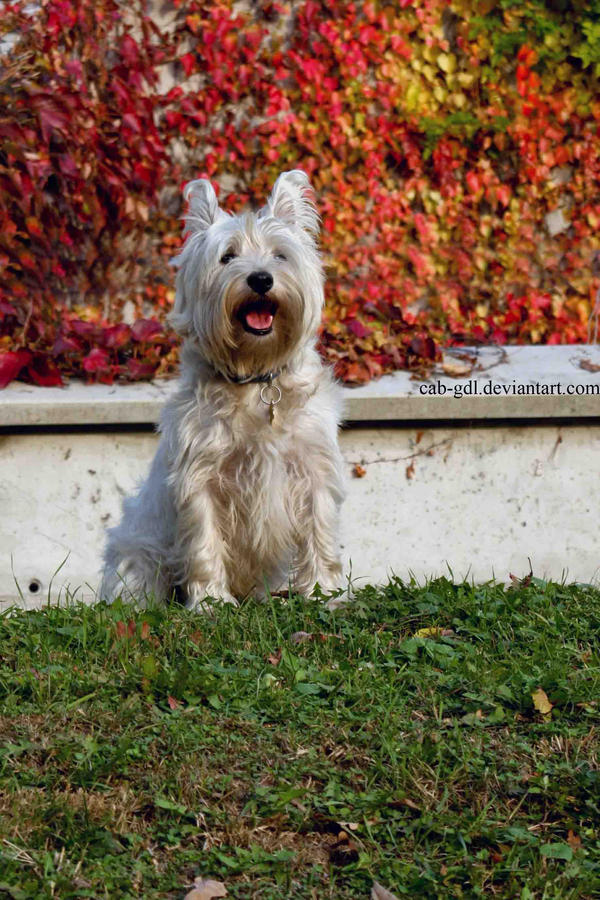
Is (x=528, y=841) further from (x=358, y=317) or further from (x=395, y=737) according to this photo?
(x=358, y=317)

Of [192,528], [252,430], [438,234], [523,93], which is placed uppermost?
[523,93]

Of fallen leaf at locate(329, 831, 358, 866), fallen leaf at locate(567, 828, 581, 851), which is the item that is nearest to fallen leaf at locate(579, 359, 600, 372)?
fallen leaf at locate(567, 828, 581, 851)

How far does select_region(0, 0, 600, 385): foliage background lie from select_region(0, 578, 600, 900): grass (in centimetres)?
282

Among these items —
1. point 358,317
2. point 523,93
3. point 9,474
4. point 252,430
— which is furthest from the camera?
point 523,93

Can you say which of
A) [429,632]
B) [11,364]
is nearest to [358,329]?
[11,364]

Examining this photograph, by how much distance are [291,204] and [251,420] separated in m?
0.78

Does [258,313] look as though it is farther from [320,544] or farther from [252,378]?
[320,544]

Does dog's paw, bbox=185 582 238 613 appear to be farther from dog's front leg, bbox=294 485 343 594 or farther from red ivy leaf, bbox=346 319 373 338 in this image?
red ivy leaf, bbox=346 319 373 338

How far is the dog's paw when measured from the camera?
4301 millimetres

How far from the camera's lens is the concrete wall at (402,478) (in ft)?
17.8

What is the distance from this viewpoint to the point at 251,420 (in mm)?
4344

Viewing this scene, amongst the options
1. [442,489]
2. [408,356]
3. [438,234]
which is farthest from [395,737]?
[438,234]

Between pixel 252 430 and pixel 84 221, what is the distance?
258 centimetres

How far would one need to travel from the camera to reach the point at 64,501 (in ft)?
17.9
